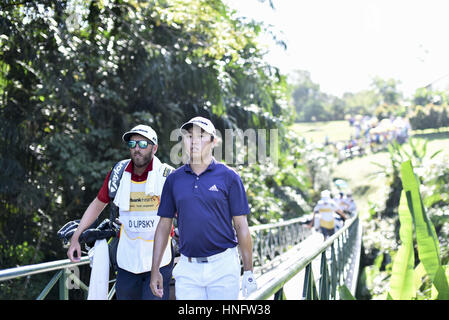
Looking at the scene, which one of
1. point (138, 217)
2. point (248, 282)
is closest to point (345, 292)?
point (248, 282)

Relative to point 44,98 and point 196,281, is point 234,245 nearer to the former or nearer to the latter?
Result: point 196,281

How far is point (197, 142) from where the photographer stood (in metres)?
2.98

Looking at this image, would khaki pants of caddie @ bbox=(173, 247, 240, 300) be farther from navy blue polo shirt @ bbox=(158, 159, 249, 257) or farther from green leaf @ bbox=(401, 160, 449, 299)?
green leaf @ bbox=(401, 160, 449, 299)

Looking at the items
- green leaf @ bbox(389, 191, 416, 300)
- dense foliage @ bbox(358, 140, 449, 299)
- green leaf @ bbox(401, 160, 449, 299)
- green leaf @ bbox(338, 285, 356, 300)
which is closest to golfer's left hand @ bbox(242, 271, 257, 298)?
green leaf @ bbox(338, 285, 356, 300)

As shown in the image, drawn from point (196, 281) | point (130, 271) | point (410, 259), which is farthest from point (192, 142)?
point (410, 259)

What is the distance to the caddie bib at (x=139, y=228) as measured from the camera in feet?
11.1

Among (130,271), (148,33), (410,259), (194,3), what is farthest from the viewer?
(148,33)

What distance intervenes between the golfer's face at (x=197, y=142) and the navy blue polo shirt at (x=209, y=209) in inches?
3.7

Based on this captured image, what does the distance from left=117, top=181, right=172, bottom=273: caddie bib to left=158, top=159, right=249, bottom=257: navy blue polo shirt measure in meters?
0.48

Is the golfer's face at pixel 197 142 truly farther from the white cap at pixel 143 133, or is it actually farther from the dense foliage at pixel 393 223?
the dense foliage at pixel 393 223

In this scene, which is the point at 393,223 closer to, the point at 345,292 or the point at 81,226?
the point at 345,292

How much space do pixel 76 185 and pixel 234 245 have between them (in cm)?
647

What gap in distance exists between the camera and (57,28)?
8.33 metres

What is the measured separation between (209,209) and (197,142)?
40cm
